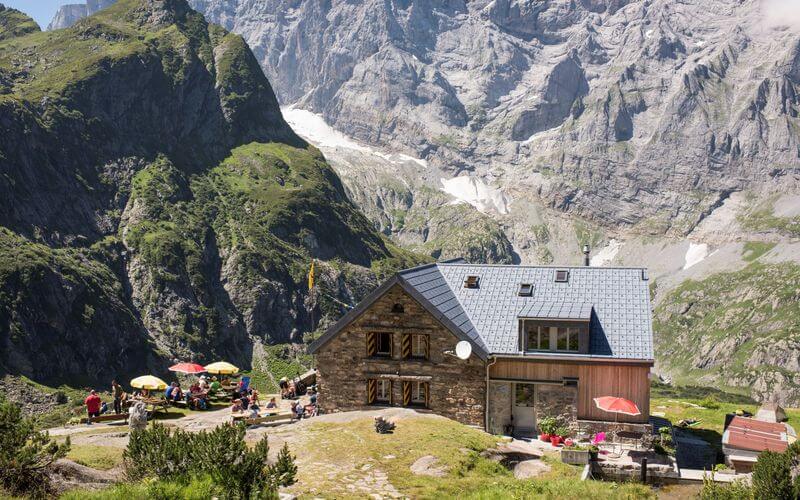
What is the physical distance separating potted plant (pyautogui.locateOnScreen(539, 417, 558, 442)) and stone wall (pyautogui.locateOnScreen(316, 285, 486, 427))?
3.50 metres

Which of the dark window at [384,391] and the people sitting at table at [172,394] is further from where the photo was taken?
the people sitting at table at [172,394]

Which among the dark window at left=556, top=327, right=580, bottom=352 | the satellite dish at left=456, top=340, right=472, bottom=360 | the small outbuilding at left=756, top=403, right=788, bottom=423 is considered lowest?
the small outbuilding at left=756, top=403, right=788, bottom=423

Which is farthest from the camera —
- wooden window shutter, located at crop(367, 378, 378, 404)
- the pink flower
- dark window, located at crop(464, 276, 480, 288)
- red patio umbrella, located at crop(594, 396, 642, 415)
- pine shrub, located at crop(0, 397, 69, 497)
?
dark window, located at crop(464, 276, 480, 288)

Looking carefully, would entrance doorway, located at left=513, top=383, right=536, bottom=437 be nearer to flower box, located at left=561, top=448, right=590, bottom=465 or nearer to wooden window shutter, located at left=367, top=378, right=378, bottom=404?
wooden window shutter, located at left=367, top=378, right=378, bottom=404

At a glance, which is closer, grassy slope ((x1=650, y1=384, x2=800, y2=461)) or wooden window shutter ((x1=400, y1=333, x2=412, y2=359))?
wooden window shutter ((x1=400, y1=333, x2=412, y2=359))

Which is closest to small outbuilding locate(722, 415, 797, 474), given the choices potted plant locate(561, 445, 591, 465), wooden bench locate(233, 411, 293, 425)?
potted plant locate(561, 445, 591, 465)

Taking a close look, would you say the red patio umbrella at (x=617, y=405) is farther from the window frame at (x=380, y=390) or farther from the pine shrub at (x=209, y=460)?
the pine shrub at (x=209, y=460)

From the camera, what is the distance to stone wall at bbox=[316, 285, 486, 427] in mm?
43781

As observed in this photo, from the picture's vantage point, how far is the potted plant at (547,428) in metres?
41.5

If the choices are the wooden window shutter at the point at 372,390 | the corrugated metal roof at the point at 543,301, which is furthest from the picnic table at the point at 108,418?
the corrugated metal roof at the point at 543,301

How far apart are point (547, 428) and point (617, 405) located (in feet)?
15.4

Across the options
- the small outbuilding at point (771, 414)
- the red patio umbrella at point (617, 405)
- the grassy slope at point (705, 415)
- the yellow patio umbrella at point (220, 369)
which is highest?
the yellow patio umbrella at point (220, 369)

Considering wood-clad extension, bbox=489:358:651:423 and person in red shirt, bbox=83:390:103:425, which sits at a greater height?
wood-clad extension, bbox=489:358:651:423

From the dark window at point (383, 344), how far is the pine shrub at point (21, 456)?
2571 cm
